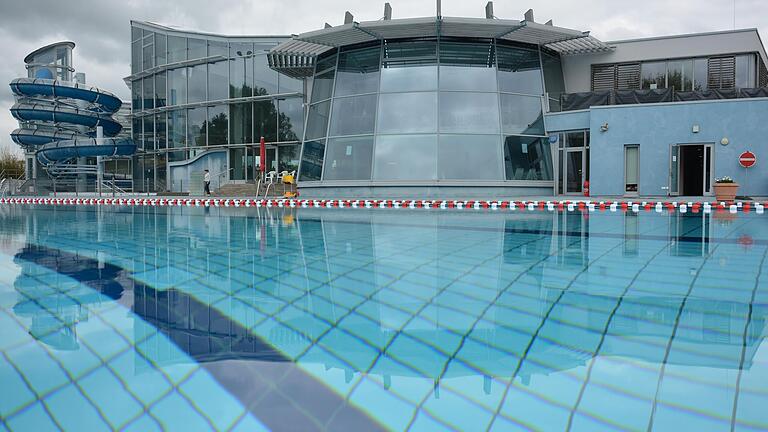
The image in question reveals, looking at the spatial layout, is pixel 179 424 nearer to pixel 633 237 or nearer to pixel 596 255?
pixel 596 255

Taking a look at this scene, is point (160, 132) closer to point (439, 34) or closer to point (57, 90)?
point (57, 90)

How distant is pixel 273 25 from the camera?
119 ft

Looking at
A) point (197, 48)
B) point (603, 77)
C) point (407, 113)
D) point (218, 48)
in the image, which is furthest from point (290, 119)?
point (603, 77)

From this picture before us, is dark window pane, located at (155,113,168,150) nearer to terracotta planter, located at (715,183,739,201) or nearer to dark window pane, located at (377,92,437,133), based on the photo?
dark window pane, located at (377,92,437,133)

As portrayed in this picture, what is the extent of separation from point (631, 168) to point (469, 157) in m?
5.83

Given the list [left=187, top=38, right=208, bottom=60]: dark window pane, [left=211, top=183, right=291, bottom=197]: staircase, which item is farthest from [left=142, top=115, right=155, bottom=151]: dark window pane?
[left=211, top=183, right=291, bottom=197]: staircase

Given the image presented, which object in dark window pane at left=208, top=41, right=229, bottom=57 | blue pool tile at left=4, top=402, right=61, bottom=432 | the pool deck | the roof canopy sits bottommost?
blue pool tile at left=4, top=402, right=61, bottom=432

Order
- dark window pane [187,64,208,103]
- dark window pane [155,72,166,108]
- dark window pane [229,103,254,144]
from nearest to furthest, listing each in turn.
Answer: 1. dark window pane [229,103,254,144]
2. dark window pane [187,64,208,103]
3. dark window pane [155,72,166,108]

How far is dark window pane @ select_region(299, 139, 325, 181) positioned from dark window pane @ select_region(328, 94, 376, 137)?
2.86ft

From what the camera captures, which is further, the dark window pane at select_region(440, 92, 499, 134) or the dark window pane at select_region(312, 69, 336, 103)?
the dark window pane at select_region(312, 69, 336, 103)

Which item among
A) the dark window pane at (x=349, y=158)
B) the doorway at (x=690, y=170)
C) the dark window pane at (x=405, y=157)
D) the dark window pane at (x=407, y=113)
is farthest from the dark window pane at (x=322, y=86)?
the doorway at (x=690, y=170)

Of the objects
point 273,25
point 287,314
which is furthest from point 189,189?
point 287,314

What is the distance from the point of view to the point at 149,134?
32.8 metres

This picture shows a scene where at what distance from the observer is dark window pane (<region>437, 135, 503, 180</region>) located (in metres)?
20.8
